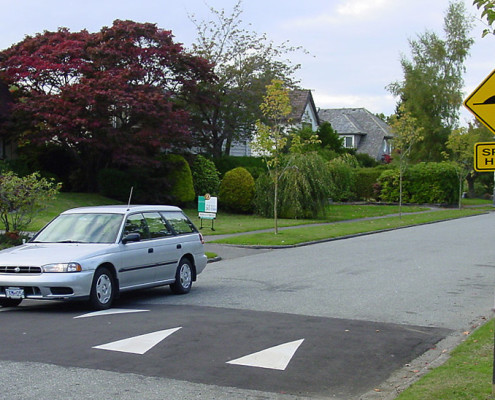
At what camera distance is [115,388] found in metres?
6.41

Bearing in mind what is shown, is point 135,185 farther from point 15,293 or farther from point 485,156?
point 485,156

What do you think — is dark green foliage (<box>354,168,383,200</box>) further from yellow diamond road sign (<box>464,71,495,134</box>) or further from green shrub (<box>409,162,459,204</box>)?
yellow diamond road sign (<box>464,71,495,134</box>)

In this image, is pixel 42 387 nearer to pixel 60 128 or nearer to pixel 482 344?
pixel 482 344

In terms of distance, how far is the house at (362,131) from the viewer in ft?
267

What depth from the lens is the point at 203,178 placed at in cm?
4059

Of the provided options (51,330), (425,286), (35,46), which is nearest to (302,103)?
(35,46)

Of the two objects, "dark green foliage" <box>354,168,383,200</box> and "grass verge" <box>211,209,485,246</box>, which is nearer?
"grass verge" <box>211,209,485,246</box>

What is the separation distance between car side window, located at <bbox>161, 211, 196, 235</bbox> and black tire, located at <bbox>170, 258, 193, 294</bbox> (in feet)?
1.83

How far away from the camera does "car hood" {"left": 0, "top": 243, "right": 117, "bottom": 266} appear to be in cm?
1036

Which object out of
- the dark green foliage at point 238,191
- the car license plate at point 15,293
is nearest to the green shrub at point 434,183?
the dark green foliage at point 238,191

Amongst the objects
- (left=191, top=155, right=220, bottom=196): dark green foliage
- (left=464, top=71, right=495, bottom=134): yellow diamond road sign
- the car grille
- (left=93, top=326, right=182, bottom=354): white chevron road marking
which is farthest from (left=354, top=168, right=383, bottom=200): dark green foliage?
(left=464, top=71, right=495, bottom=134): yellow diamond road sign

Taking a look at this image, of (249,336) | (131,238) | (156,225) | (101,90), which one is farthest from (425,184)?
(249,336)

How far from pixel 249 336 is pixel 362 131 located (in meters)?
76.4

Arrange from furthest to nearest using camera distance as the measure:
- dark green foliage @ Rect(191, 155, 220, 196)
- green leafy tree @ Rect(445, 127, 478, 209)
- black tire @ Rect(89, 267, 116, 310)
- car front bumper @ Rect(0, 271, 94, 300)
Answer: green leafy tree @ Rect(445, 127, 478, 209)
dark green foliage @ Rect(191, 155, 220, 196)
black tire @ Rect(89, 267, 116, 310)
car front bumper @ Rect(0, 271, 94, 300)
